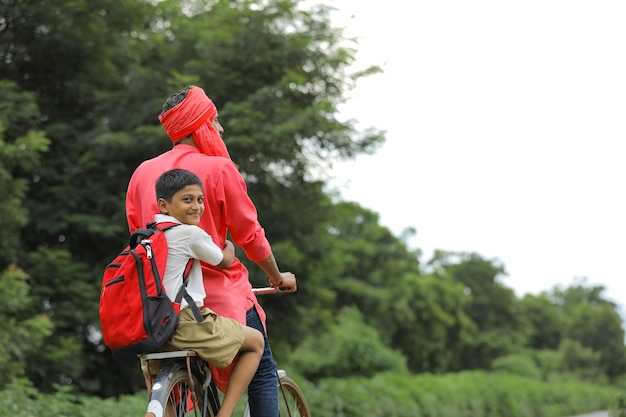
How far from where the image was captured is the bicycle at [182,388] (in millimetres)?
3475

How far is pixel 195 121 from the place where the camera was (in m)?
3.99

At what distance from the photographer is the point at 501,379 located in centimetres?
2422

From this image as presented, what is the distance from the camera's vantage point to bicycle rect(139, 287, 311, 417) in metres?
3.47

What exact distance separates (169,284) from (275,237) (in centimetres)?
1296

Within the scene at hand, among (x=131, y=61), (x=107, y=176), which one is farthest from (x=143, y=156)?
(x=131, y=61)

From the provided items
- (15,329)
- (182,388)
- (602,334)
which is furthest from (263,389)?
(602,334)

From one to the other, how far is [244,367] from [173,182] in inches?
31.5

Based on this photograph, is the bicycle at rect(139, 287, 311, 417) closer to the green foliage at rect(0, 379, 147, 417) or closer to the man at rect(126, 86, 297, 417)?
the man at rect(126, 86, 297, 417)

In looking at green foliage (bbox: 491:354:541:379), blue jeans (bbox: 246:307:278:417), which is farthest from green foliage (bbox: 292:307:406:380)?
green foliage (bbox: 491:354:541:379)

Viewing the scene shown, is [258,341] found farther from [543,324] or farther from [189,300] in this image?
[543,324]

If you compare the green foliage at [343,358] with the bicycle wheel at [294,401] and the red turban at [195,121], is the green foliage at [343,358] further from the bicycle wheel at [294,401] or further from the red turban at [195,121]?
the red turban at [195,121]

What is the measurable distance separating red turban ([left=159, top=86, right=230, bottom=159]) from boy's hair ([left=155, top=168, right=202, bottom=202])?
1.13 ft

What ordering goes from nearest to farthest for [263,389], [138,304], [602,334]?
[138,304] → [263,389] → [602,334]

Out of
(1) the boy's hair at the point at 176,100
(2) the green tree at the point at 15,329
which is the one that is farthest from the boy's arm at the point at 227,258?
(2) the green tree at the point at 15,329
